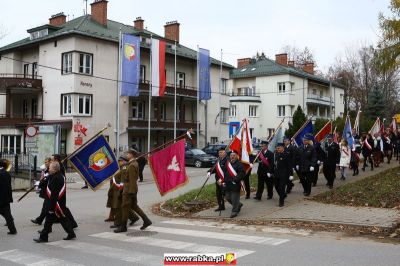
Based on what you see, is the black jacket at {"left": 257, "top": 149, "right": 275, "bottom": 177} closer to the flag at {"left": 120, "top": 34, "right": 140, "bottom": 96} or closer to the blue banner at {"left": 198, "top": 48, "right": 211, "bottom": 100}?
the flag at {"left": 120, "top": 34, "right": 140, "bottom": 96}

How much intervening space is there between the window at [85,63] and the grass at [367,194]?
25.9 meters

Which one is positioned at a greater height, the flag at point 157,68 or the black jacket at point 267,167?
the flag at point 157,68

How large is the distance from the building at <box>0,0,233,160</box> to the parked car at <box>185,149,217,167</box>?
19.9 feet

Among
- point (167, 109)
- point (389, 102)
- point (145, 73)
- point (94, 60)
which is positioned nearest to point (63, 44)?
point (94, 60)

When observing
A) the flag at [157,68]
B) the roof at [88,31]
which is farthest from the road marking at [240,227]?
the roof at [88,31]

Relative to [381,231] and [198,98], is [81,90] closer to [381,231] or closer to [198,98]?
[198,98]

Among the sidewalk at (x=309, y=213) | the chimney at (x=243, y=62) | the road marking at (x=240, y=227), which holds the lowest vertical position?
the road marking at (x=240, y=227)

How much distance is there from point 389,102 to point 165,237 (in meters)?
61.7

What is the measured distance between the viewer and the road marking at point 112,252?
7.96 metres

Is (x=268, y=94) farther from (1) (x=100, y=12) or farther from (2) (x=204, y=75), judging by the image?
(1) (x=100, y=12)

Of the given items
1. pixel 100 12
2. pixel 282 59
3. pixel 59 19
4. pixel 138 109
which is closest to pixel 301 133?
pixel 138 109

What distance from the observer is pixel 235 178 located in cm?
1253

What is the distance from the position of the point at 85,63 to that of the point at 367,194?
2786 centimetres

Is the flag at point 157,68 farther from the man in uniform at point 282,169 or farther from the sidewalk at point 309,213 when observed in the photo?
the man in uniform at point 282,169
